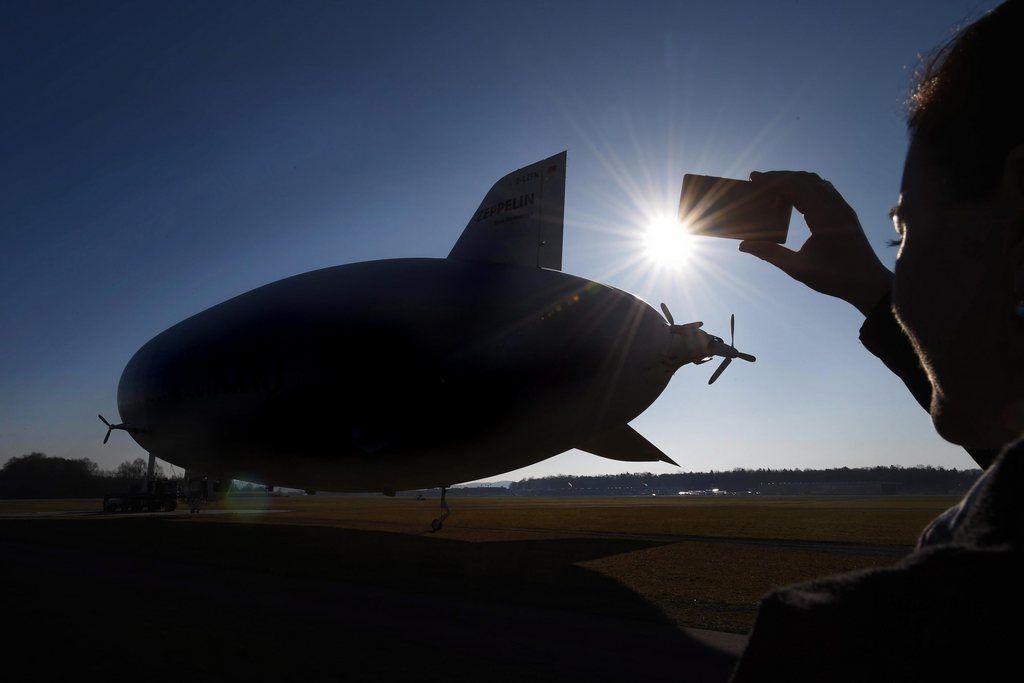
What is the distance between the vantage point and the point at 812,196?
10.5ft

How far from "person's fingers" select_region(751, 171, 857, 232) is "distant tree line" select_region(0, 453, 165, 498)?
350 ft

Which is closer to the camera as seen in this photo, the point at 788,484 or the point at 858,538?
the point at 858,538

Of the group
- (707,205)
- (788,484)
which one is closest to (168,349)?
(707,205)

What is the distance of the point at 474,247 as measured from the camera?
13.1 metres

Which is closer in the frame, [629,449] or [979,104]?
[979,104]

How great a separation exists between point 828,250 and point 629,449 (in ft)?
50.4

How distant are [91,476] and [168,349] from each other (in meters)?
106

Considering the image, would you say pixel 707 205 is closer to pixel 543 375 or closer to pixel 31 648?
pixel 543 375

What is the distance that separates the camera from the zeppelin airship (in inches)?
410

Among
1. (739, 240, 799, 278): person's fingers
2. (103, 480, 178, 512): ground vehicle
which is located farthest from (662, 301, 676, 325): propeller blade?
(103, 480, 178, 512): ground vehicle

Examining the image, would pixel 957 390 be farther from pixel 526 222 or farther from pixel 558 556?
pixel 558 556

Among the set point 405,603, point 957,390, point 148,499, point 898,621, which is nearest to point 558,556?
point 405,603

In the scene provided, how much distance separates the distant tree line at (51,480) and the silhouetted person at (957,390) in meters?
108

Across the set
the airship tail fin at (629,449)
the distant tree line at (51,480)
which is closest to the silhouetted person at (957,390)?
the airship tail fin at (629,449)
